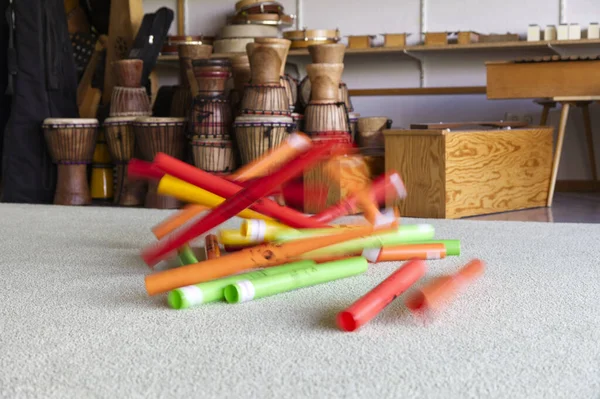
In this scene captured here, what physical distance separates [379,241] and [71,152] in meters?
2.63

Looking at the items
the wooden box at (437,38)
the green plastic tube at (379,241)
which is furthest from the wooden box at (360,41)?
the green plastic tube at (379,241)

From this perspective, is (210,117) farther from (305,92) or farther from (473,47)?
(473,47)

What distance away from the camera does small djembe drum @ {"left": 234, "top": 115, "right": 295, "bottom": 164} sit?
12.2ft

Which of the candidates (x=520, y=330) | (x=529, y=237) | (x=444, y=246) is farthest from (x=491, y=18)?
(x=520, y=330)

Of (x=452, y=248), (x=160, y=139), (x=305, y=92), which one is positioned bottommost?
(x=452, y=248)

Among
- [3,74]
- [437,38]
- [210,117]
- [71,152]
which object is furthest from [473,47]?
[3,74]

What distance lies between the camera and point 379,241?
2068 mm

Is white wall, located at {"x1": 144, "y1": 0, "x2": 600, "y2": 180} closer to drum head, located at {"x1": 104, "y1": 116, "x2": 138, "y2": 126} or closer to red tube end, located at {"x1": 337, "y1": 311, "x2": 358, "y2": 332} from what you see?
drum head, located at {"x1": 104, "y1": 116, "x2": 138, "y2": 126}

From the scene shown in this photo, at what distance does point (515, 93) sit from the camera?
12.6 ft

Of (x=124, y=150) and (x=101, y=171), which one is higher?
(x=124, y=150)

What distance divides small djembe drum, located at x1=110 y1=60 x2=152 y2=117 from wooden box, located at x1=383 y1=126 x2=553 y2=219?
4.74 feet

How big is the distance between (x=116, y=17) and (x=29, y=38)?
67 cm

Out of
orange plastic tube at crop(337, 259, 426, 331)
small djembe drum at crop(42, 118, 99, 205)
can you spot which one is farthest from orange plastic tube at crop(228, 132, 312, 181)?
small djembe drum at crop(42, 118, 99, 205)

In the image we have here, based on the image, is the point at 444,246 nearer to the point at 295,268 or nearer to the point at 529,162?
the point at 295,268
